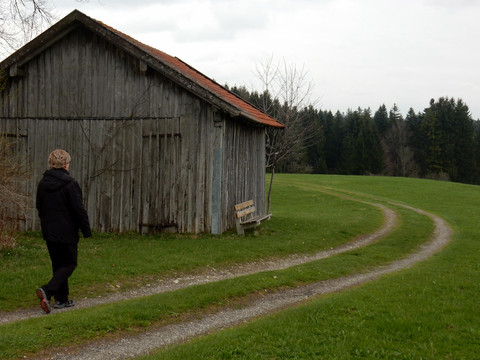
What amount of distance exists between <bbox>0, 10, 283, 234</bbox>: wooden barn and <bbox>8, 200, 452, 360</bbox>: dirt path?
3.65m

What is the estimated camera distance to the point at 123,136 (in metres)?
14.5

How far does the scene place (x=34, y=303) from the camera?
7273 mm

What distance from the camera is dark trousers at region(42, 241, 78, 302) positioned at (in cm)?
686

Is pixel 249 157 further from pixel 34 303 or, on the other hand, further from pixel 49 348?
A: pixel 49 348

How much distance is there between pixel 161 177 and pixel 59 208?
24.2 feet

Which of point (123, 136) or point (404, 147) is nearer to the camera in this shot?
point (123, 136)

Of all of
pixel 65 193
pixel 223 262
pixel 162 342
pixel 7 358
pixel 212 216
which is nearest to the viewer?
pixel 7 358

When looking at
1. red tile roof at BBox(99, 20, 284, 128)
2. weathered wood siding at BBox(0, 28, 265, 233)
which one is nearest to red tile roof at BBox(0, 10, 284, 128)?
red tile roof at BBox(99, 20, 284, 128)

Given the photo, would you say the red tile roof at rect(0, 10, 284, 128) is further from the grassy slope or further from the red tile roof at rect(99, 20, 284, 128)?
the grassy slope

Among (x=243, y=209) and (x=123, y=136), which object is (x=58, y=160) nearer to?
(x=123, y=136)

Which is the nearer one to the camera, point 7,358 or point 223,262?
point 7,358

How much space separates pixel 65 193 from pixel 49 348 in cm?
235

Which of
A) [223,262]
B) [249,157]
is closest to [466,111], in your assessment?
[249,157]

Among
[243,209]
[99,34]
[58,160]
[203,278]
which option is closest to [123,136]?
[99,34]
